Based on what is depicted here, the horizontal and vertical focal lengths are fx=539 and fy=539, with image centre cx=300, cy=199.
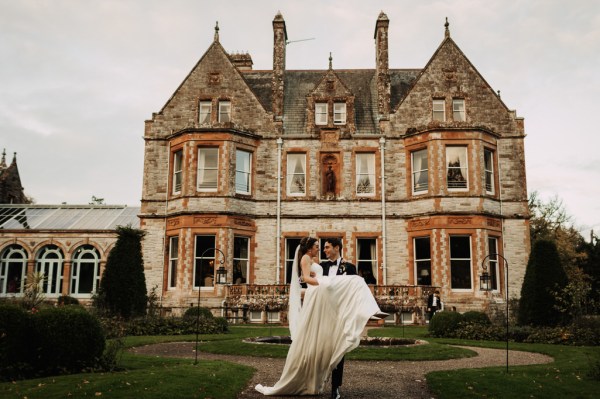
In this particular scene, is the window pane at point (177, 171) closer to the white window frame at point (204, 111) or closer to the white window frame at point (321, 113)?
the white window frame at point (204, 111)

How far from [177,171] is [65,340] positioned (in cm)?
1702

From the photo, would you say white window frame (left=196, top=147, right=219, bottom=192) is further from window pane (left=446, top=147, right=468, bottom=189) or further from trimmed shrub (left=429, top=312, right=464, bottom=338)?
trimmed shrub (left=429, top=312, right=464, bottom=338)

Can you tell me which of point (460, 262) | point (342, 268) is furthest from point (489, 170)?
point (342, 268)

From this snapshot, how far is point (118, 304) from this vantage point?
2017 centimetres

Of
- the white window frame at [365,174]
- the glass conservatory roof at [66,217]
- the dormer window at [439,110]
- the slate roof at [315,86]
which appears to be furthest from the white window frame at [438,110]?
the glass conservatory roof at [66,217]

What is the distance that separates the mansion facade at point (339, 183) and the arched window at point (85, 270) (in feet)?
22.4

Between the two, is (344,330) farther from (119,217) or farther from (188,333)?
(119,217)

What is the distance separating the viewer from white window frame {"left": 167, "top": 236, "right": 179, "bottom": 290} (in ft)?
84.1

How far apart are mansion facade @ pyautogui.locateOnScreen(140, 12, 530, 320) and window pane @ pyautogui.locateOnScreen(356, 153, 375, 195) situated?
0.07 meters

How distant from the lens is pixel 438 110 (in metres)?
26.6

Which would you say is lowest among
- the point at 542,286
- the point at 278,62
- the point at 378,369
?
the point at 378,369

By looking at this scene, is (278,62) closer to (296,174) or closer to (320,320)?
(296,174)

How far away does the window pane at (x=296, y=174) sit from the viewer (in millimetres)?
26500

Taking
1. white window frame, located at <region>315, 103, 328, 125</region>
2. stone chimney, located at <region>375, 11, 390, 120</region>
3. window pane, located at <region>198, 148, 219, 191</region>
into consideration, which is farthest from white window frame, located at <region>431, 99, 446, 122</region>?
window pane, located at <region>198, 148, 219, 191</region>
